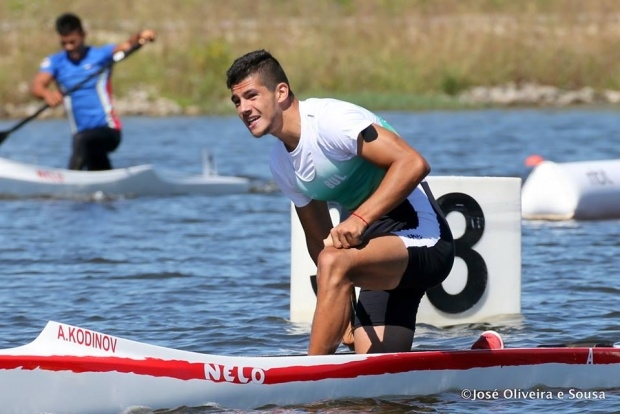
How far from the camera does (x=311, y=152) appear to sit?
19.3 feet

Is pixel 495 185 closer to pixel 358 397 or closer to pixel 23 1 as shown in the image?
pixel 358 397

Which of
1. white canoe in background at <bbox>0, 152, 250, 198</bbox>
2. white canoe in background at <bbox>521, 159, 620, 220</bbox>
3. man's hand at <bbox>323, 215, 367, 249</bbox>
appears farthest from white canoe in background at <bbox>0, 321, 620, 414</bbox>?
white canoe in background at <bbox>0, 152, 250, 198</bbox>

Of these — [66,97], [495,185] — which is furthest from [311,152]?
[66,97]

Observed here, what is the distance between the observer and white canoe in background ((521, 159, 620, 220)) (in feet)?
42.7

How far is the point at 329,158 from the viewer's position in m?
5.89

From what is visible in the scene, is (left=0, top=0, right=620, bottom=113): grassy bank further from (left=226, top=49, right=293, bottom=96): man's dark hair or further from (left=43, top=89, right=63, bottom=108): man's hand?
(left=226, top=49, right=293, bottom=96): man's dark hair

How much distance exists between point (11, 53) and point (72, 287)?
87.7ft

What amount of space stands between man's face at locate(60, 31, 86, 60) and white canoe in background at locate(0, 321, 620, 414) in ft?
29.0

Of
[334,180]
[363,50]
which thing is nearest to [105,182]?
[334,180]

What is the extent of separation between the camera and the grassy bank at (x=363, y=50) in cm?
3278

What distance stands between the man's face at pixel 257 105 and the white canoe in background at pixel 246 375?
100 cm

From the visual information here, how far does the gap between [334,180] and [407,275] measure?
0.52 metres

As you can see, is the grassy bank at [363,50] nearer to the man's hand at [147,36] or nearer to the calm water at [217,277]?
the calm water at [217,277]

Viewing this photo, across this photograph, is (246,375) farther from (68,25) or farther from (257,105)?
(68,25)
